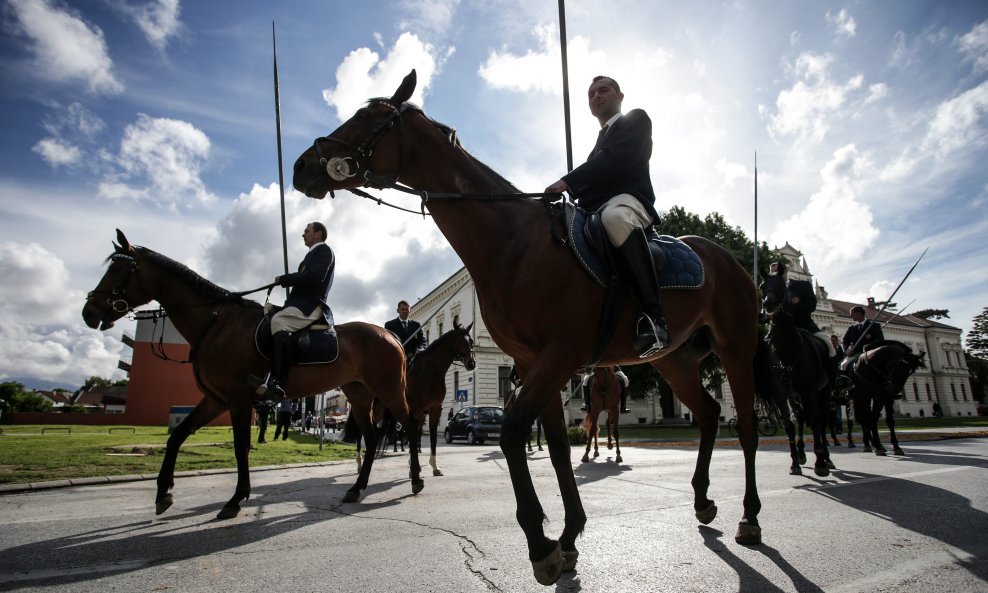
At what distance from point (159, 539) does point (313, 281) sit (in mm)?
3239

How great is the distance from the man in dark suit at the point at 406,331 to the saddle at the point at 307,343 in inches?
157

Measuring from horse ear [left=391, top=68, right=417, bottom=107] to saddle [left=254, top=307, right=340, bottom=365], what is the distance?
367 cm

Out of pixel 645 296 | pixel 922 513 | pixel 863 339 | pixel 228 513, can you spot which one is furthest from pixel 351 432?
pixel 863 339

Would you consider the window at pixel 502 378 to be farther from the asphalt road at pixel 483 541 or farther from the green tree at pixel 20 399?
the green tree at pixel 20 399

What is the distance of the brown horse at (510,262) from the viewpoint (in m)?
2.73

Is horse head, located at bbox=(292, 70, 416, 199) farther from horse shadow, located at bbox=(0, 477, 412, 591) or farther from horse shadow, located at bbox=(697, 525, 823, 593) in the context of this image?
horse shadow, located at bbox=(697, 525, 823, 593)

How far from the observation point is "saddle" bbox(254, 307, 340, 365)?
5.78 m

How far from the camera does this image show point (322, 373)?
638 centimetres

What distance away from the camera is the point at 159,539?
3.75m

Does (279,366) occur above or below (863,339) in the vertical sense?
below

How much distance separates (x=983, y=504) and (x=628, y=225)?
173 inches

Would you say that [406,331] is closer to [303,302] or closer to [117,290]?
[303,302]

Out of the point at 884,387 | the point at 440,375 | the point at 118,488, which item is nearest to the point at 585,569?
the point at 118,488

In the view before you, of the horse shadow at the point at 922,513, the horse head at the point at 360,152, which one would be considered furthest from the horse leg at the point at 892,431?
the horse head at the point at 360,152
